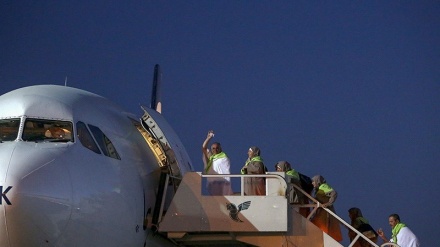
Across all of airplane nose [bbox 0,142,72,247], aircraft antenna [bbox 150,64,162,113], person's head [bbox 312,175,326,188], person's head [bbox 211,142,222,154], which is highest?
aircraft antenna [bbox 150,64,162,113]

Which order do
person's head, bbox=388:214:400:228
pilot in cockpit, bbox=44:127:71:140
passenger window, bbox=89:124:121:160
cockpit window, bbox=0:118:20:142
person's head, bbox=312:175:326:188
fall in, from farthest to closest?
person's head, bbox=388:214:400:228 < person's head, bbox=312:175:326:188 < passenger window, bbox=89:124:121:160 < pilot in cockpit, bbox=44:127:71:140 < cockpit window, bbox=0:118:20:142

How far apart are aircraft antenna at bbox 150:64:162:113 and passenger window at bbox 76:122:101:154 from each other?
486 inches

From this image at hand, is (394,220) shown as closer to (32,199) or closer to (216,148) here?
(216,148)

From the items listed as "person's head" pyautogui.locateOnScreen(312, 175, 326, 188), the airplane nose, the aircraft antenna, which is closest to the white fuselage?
the airplane nose

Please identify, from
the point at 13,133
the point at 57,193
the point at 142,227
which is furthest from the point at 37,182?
the point at 142,227

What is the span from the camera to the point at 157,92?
25.1 m

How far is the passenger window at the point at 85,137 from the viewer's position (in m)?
11.7

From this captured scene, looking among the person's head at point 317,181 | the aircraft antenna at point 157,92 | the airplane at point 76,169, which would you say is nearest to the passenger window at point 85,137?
the airplane at point 76,169

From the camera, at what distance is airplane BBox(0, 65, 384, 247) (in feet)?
33.7

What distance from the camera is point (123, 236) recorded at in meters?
11.9

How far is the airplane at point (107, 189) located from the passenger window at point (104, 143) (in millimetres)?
24

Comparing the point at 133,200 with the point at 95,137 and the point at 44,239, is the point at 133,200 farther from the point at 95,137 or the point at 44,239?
the point at 44,239

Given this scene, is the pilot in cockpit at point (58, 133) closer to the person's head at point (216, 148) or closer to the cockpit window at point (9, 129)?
the cockpit window at point (9, 129)

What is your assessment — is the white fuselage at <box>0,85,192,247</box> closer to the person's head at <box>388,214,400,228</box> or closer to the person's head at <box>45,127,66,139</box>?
the person's head at <box>45,127,66,139</box>
